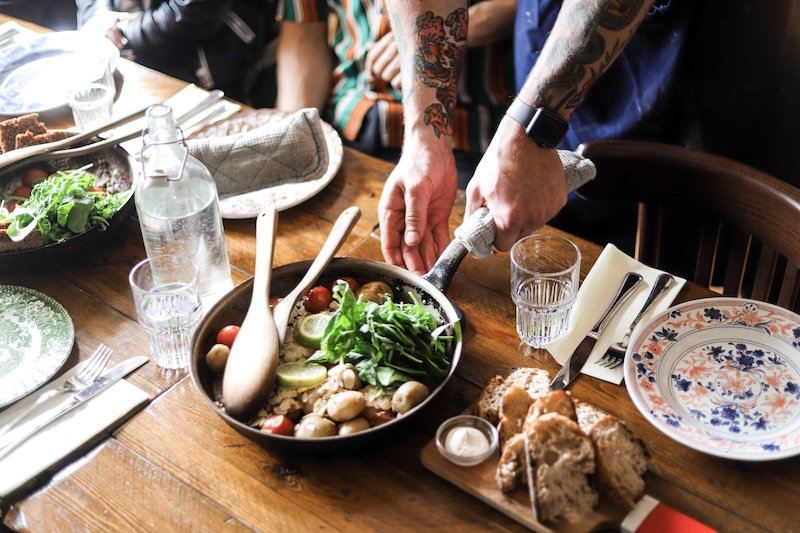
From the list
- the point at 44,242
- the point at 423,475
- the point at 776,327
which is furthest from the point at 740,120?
the point at 44,242

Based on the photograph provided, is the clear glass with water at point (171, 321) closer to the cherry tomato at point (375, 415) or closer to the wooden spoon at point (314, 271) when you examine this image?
the wooden spoon at point (314, 271)

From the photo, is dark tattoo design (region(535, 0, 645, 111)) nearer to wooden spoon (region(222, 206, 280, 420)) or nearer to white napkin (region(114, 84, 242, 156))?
wooden spoon (region(222, 206, 280, 420))

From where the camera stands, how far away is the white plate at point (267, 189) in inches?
56.8

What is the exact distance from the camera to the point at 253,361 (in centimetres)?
98

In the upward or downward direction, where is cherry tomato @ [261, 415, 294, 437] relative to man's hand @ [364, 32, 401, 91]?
upward

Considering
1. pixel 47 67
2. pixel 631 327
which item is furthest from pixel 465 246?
pixel 47 67

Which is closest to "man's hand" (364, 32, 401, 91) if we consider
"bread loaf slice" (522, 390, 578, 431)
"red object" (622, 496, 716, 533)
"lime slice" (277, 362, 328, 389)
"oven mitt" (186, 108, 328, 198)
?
"oven mitt" (186, 108, 328, 198)

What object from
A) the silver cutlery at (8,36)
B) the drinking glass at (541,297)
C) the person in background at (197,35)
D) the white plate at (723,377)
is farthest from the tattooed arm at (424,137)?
the silver cutlery at (8,36)

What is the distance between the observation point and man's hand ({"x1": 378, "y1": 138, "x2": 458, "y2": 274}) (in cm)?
131

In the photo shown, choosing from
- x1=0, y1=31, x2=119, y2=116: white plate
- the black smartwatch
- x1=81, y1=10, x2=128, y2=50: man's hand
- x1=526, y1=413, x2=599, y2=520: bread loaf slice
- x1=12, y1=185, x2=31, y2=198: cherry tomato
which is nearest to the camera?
x1=526, y1=413, x2=599, y2=520: bread loaf slice

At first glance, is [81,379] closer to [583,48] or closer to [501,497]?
[501,497]

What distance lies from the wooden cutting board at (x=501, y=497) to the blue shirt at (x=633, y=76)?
3.30 ft

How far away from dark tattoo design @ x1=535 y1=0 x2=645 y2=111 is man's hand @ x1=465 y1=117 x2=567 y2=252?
0.09 meters

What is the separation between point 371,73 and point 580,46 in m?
0.97
